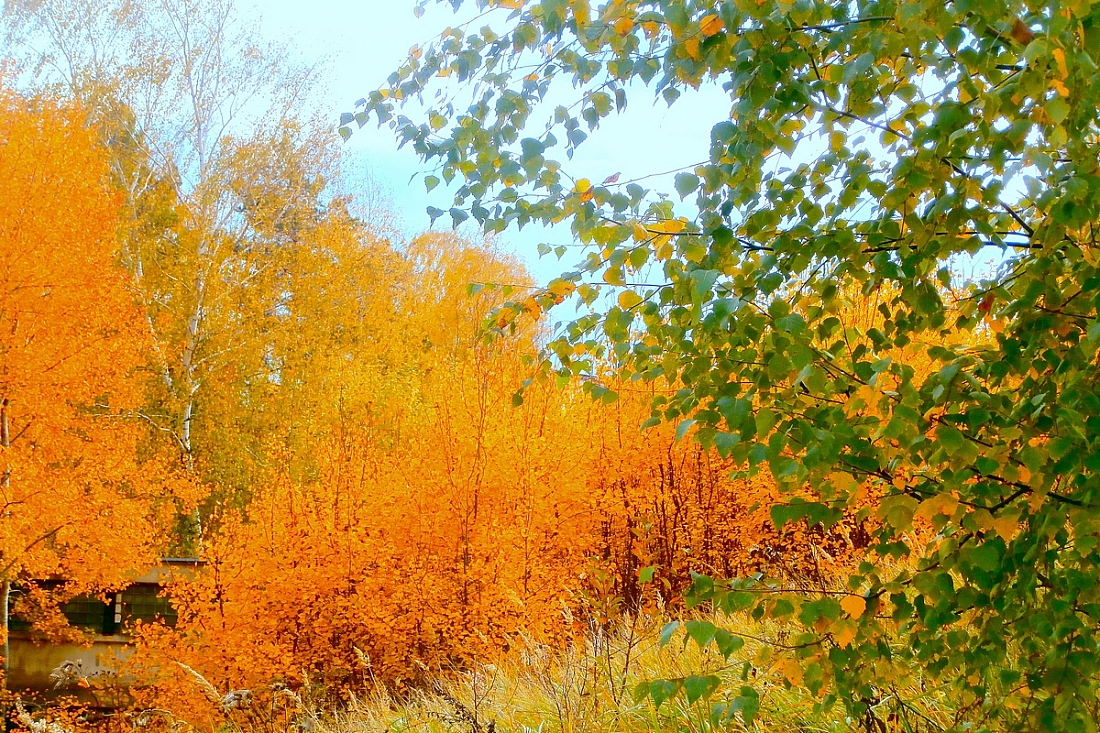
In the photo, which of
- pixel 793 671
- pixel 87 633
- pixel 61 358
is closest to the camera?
pixel 793 671

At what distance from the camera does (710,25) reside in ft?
6.86

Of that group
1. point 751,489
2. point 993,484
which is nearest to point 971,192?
point 993,484

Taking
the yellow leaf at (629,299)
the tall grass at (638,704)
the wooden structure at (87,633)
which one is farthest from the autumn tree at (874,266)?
the wooden structure at (87,633)

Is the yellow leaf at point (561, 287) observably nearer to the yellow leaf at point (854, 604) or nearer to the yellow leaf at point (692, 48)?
the yellow leaf at point (692, 48)

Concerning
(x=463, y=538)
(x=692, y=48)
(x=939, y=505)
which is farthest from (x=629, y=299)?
(x=463, y=538)

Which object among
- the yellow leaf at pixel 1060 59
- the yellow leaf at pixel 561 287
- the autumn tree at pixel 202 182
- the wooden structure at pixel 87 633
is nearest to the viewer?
the yellow leaf at pixel 1060 59

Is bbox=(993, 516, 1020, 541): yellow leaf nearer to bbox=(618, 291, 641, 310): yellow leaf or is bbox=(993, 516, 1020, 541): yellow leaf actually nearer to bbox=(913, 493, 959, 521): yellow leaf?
bbox=(913, 493, 959, 521): yellow leaf

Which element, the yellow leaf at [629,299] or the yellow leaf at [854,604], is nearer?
the yellow leaf at [854,604]

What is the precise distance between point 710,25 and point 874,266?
0.72 meters

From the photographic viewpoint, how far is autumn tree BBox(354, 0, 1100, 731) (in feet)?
6.15

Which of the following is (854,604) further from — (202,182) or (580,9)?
(202,182)

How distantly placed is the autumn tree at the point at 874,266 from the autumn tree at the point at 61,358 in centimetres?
1050

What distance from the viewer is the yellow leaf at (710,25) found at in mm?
2072

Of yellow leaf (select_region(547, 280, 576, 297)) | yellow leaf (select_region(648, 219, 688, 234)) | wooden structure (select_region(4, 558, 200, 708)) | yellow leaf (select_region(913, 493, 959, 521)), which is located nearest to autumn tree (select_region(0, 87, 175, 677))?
wooden structure (select_region(4, 558, 200, 708))
